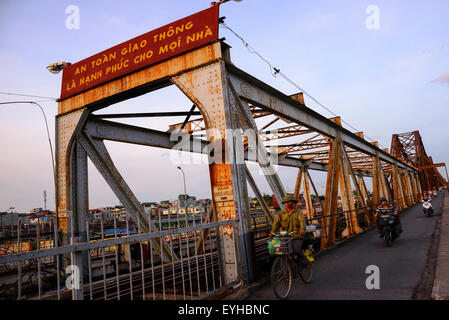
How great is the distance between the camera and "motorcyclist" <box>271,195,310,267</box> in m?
5.11

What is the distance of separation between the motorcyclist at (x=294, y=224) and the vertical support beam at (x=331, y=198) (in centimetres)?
504

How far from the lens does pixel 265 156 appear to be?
6781 millimetres

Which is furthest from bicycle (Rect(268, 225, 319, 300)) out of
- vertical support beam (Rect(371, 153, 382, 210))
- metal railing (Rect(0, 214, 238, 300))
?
vertical support beam (Rect(371, 153, 382, 210))

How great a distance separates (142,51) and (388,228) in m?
8.97

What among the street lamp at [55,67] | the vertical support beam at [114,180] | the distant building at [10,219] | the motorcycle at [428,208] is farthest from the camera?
the motorcycle at [428,208]

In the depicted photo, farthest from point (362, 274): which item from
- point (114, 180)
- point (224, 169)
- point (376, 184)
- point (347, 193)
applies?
point (376, 184)

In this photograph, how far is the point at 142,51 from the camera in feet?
23.4

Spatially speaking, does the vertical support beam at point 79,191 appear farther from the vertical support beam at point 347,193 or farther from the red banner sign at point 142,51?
the vertical support beam at point 347,193

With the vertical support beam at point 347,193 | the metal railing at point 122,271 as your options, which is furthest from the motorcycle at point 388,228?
the metal railing at point 122,271

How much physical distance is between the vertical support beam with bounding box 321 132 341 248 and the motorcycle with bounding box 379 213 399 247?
155 cm

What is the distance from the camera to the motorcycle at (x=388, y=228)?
8.75m

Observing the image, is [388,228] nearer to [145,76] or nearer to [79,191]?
[145,76]
